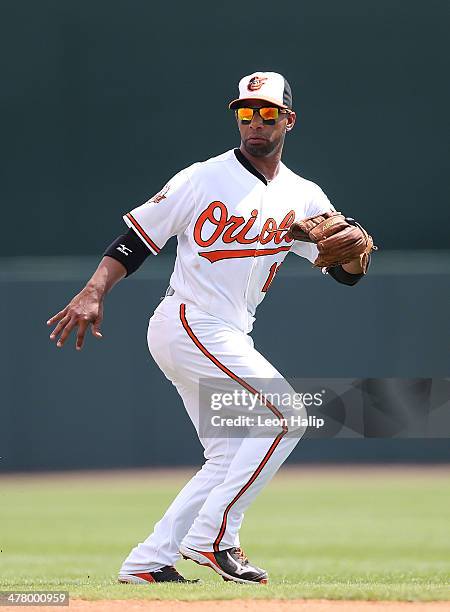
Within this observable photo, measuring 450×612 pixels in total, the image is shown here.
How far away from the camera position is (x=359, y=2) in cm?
977

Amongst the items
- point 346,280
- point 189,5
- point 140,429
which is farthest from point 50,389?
point 346,280

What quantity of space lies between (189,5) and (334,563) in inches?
210

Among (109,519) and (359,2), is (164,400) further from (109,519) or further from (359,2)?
(359,2)

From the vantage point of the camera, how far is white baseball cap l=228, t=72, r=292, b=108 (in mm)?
4238

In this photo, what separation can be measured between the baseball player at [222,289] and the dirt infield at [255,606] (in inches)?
18.6

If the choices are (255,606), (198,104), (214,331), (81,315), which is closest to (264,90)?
(214,331)

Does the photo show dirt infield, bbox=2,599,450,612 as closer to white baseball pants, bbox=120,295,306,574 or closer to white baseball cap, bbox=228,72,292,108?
white baseball pants, bbox=120,295,306,574

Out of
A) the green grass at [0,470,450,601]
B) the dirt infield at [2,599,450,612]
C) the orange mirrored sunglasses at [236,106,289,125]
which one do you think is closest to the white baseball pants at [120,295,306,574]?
the green grass at [0,470,450,601]

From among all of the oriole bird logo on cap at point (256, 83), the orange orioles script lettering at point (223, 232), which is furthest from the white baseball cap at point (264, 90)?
the orange orioles script lettering at point (223, 232)

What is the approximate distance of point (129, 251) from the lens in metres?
4.15

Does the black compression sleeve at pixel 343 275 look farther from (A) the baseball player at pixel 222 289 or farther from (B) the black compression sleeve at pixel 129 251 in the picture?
(B) the black compression sleeve at pixel 129 251

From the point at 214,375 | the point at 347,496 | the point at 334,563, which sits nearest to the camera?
the point at 214,375

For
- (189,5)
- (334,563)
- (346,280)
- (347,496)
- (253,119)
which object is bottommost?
(347,496)

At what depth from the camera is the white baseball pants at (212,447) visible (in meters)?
4.07
